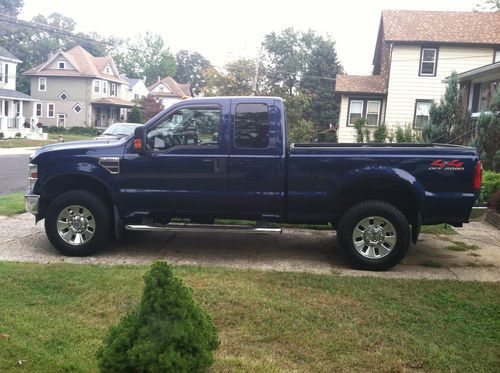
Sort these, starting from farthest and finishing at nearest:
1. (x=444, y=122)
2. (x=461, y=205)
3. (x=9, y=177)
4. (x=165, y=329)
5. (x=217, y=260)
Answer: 1. (x=444, y=122)
2. (x=9, y=177)
3. (x=217, y=260)
4. (x=461, y=205)
5. (x=165, y=329)

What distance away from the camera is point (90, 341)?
394cm

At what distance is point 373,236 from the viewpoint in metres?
6.42

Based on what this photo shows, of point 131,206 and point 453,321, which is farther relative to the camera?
point 131,206

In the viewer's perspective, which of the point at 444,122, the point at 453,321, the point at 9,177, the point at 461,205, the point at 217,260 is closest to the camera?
the point at 453,321

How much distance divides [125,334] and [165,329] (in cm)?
24

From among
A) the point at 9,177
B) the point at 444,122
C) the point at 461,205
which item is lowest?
the point at 9,177

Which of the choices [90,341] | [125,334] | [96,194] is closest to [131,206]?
[96,194]

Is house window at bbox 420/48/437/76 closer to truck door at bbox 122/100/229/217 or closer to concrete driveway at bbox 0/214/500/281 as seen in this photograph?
concrete driveway at bbox 0/214/500/281

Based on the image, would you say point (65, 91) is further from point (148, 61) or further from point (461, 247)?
point (461, 247)

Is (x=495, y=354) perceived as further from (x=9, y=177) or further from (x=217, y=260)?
(x=9, y=177)

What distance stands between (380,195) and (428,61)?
21.2 metres

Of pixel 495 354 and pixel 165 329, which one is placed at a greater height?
pixel 165 329

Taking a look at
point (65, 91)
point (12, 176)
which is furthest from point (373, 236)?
point (65, 91)

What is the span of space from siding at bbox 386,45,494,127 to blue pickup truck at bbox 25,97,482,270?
2013cm
